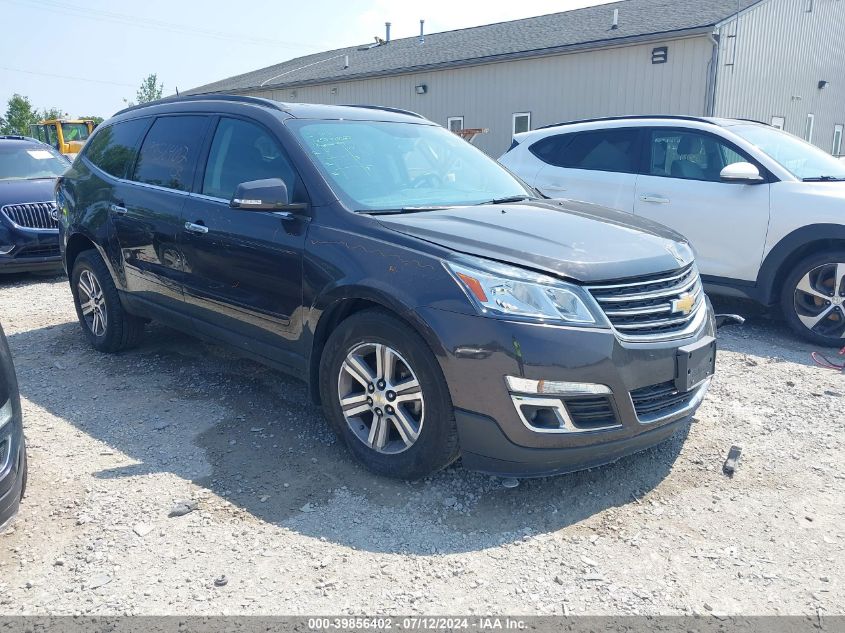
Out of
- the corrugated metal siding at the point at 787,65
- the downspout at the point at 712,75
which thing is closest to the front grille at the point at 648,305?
the downspout at the point at 712,75

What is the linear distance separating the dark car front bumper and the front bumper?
6.81m

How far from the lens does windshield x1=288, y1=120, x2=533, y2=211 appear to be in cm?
362

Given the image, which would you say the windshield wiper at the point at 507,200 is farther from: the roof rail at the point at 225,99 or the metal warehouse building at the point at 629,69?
the metal warehouse building at the point at 629,69

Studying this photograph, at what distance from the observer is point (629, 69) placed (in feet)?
53.3

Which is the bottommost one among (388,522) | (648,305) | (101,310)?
(388,522)

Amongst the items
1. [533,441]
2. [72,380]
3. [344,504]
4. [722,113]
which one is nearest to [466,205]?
[533,441]

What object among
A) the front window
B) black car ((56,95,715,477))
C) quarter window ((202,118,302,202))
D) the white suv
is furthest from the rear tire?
the front window

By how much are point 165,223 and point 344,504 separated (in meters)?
2.31

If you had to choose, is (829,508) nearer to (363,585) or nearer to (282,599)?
(363,585)

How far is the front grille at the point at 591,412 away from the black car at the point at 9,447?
2.22 meters

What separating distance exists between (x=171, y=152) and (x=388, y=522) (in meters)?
2.95

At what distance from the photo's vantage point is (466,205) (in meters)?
3.80

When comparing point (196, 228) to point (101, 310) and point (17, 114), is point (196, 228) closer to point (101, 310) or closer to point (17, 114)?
point (101, 310)

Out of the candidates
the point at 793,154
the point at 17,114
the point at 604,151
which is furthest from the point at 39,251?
the point at 17,114
